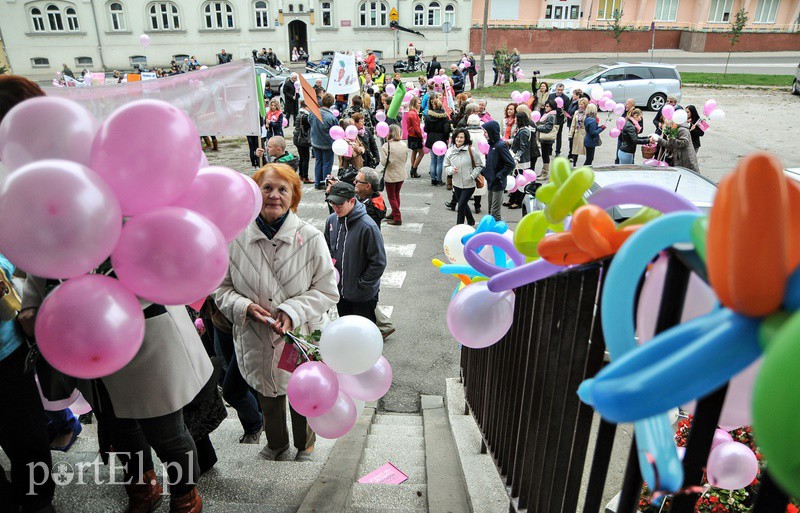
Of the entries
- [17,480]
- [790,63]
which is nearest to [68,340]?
[17,480]

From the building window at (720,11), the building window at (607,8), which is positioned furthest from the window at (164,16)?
the building window at (720,11)

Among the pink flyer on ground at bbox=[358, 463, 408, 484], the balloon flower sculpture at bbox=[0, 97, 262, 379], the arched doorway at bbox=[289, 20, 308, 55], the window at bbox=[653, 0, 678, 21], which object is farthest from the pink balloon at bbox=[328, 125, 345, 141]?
the window at bbox=[653, 0, 678, 21]

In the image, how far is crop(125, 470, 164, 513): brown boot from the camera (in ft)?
9.30

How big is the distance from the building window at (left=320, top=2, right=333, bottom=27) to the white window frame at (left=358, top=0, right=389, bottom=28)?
7.40 feet

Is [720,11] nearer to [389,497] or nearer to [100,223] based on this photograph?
[389,497]

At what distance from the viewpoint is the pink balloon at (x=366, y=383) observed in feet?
11.5

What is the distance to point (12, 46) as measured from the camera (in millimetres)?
39719

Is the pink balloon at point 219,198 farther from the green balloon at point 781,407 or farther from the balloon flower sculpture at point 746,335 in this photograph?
the green balloon at point 781,407

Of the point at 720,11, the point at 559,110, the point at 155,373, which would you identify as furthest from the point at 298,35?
the point at 155,373

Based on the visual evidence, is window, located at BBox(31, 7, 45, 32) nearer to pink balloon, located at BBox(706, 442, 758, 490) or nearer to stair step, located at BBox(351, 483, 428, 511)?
stair step, located at BBox(351, 483, 428, 511)

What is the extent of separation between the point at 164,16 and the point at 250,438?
149 ft

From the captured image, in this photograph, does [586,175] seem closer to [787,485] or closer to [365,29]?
[787,485]

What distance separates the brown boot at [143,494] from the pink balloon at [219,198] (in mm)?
1420

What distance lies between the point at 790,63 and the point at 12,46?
5274 centimetres
